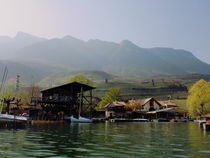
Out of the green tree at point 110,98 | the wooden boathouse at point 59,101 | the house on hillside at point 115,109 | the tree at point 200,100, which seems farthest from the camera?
the green tree at point 110,98

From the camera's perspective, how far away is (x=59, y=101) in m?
55.9

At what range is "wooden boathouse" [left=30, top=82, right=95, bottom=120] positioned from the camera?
55969mm

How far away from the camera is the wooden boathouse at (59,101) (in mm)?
55969

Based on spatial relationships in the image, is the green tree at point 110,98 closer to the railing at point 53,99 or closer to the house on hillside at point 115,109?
the house on hillside at point 115,109

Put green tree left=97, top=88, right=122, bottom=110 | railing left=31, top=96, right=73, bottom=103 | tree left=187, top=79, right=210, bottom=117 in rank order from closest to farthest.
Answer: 1. railing left=31, top=96, right=73, bottom=103
2. tree left=187, top=79, right=210, bottom=117
3. green tree left=97, top=88, right=122, bottom=110

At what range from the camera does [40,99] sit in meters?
56.9

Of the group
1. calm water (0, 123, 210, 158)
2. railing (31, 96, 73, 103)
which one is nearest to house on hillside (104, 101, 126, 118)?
railing (31, 96, 73, 103)

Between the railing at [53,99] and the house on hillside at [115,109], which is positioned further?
the house on hillside at [115,109]

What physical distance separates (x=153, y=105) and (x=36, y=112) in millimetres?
50448

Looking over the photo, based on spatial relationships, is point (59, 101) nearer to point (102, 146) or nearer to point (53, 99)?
point (53, 99)

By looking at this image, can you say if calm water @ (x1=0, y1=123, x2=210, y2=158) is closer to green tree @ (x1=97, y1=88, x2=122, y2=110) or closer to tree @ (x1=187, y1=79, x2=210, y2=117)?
tree @ (x1=187, y1=79, x2=210, y2=117)

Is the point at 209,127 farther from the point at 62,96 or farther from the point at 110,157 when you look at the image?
the point at 62,96

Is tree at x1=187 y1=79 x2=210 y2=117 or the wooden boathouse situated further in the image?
tree at x1=187 y1=79 x2=210 y2=117

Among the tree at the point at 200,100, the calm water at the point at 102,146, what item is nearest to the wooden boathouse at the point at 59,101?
the tree at the point at 200,100
